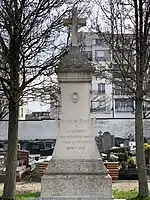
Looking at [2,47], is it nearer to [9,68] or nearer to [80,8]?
[9,68]

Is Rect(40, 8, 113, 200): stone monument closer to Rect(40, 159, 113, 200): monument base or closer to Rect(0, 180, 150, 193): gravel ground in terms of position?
Rect(40, 159, 113, 200): monument base

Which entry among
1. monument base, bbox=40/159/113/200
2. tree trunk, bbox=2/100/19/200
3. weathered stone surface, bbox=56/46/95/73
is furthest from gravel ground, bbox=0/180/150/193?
weathered stone surface, bbox=56/46/95/73

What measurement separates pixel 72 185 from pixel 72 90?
209 cm

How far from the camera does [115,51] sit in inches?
484

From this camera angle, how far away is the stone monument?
9.16 metres

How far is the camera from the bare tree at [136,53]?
11.9m

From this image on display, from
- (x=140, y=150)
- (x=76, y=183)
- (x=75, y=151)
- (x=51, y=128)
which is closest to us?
(x=76, y=183)

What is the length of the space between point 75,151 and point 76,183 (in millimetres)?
706

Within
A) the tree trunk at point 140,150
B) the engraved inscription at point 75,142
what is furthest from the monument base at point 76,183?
the tree trunk at point 140,150

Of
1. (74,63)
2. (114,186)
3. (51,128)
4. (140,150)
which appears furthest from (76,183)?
(51,128)

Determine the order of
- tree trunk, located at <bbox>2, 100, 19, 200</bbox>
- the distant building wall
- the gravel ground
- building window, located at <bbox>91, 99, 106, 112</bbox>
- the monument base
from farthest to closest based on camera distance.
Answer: the distant building wall
building window, located at <bbox>91, 99, 106, 112</bbox>
the gravel ground
tree trunk, located at <bbox>2, 100, 19, 200</bbox>
the monument base

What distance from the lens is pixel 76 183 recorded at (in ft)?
30.2

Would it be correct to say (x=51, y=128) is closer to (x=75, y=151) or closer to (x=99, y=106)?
(x=99, y=106)

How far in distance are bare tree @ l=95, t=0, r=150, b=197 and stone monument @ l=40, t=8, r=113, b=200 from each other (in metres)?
2.48
